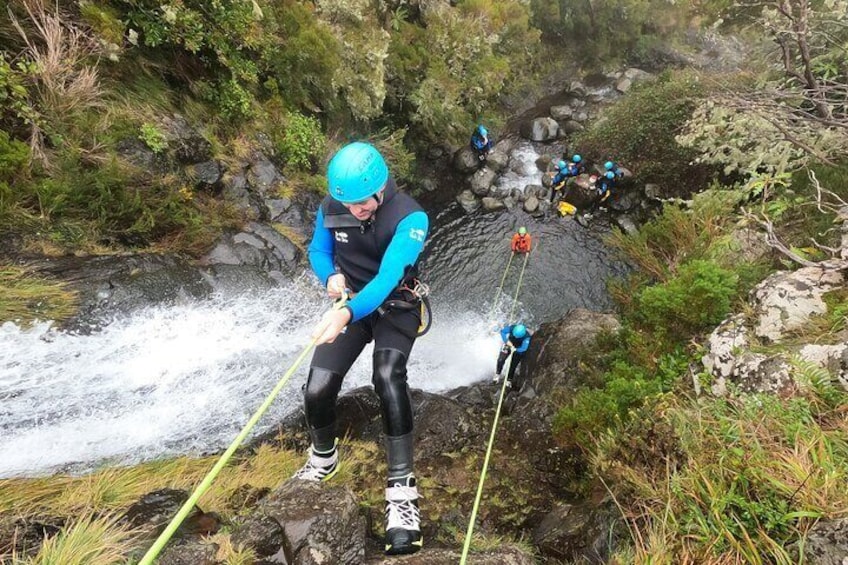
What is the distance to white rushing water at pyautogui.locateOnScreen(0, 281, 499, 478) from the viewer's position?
4.39m

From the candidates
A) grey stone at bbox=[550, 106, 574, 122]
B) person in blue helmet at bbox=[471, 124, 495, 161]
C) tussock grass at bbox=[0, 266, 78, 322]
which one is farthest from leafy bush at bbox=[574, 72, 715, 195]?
tussock grass at bbox=[0, 266, 78, 322]

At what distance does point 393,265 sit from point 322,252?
0.84m

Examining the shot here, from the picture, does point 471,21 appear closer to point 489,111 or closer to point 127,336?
point 489,111

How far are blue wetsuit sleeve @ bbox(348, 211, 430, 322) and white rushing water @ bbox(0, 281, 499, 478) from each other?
3106mm

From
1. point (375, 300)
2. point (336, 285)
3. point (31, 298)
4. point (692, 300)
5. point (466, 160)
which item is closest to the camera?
point (375, 300)

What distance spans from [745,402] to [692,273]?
1.98 m

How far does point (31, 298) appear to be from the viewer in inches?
203

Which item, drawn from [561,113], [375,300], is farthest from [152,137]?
[561,113]

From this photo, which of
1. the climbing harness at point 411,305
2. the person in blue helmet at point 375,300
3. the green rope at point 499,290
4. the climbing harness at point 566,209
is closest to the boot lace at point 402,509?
the person in blue helmet at point 375,300

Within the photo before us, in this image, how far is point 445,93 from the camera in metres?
12.4

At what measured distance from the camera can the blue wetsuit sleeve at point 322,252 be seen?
11.7ft

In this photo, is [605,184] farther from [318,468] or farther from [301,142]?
[318,468]

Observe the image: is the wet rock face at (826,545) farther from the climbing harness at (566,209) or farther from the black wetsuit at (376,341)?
the climbing harness at (566,209)

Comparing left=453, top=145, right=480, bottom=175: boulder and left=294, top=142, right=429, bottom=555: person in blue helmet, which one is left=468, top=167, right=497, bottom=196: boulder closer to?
left=453, top=145, right=480, bottom=175: boulder
